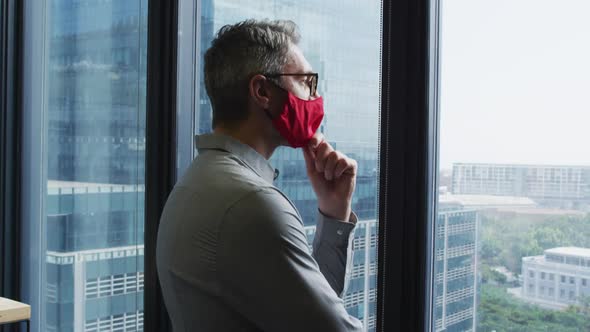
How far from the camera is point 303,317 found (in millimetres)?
1075

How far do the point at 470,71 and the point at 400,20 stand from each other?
0.80ft

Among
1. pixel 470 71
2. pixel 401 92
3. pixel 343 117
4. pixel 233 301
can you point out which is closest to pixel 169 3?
pixel 343 117

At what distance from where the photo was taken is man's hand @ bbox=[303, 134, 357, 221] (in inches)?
58.3

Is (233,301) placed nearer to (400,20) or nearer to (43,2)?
(400,20)

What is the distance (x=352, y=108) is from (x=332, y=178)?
49 centimetres

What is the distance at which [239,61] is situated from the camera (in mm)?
1322

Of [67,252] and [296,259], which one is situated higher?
[296,259]

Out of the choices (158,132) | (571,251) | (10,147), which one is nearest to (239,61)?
(571,251)

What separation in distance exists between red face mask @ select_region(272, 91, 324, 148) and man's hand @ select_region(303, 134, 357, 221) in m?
0.07

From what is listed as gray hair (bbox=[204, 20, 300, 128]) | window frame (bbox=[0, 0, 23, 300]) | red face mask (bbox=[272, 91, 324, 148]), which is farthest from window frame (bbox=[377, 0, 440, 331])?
window frame (bbox=[0, 0, 23, 300])

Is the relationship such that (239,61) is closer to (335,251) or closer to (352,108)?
(335,251)

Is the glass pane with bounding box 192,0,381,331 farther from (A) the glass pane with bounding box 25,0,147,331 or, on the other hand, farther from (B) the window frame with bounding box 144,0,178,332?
(A) the glass pane with bounding box 25,0,147,331

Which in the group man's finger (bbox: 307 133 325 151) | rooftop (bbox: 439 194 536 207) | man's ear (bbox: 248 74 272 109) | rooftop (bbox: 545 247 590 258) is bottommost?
rooftop (bbox: 545 247 590 258)

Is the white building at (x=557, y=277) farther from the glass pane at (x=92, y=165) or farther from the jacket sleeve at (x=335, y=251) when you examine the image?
the glass pane at (x=92, y=165)
